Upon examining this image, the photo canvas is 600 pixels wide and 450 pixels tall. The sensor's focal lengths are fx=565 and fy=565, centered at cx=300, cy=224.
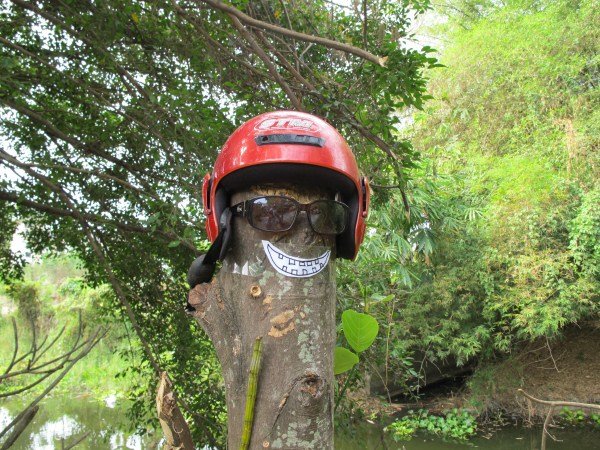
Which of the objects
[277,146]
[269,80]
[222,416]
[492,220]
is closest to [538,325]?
[492,220]

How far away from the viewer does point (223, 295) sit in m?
1.13

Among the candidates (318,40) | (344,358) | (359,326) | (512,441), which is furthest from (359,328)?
(512,441)

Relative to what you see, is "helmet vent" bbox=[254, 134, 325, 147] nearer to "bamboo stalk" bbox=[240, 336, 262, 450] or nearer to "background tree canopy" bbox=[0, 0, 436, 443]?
"bamboo stalk" bbox=[240, 336, 262, 450]

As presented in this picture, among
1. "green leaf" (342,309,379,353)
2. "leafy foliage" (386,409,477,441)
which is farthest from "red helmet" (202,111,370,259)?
"leafy foliage" (386,409,477,441)

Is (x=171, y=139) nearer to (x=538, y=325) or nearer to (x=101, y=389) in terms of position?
(x=538, y=325)

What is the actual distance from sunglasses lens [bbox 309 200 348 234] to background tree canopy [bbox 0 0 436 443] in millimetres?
969

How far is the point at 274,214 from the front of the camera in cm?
112

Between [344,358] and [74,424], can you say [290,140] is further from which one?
[74,424]

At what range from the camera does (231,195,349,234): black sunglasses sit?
1.12 metres

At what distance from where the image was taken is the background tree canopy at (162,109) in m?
2.46

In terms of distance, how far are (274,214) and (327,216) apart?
0.38 feet

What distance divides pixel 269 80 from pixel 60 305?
36.8ft

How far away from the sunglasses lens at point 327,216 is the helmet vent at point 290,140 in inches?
5.2

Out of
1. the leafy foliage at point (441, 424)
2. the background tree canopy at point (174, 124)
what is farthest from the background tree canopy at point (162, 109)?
the leafy foliage at point (441, 424)
